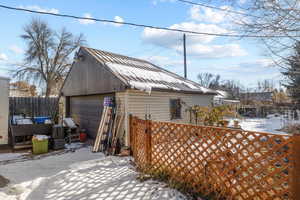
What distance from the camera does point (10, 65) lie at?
19125mm

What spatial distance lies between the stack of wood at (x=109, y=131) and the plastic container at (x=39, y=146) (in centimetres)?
178

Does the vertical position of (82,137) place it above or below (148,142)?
below

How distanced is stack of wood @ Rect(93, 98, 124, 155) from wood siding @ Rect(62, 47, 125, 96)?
0.85m

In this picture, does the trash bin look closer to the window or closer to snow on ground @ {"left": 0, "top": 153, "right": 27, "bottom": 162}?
snow on ground @ {"left": 0, "top": 153, "right": 27, "bottom": 162}

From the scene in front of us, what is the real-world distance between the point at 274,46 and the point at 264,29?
0.39 meters

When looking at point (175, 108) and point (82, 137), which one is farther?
point (175, 108)

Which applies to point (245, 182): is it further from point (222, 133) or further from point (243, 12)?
point (243, 12)

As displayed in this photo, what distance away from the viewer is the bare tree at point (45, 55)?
18766 mm

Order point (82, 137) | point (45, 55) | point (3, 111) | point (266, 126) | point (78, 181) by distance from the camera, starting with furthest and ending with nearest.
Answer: point (45, 55) → point (266, 126) → point (82, 137) → point (3, 111) → point (78, 181)

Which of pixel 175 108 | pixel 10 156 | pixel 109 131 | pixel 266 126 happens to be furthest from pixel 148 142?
pixel 266 126

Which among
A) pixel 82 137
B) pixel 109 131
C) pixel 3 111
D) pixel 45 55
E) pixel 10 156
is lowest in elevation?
pixel 10 156

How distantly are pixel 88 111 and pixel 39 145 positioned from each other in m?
2.91

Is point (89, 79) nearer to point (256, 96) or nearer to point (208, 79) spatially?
point (256, 96)

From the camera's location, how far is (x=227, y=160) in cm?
295
